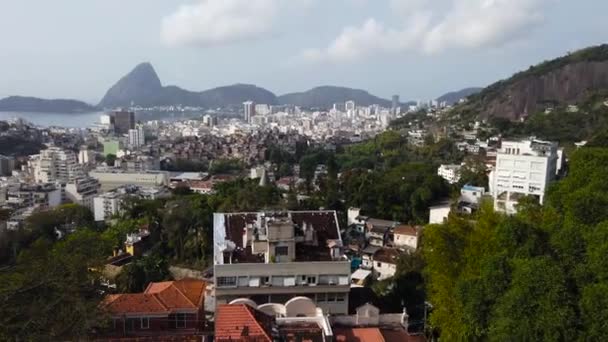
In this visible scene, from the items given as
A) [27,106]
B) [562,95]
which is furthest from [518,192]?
[27,106]

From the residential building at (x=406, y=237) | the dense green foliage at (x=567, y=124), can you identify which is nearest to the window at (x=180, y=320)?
the residential building at (x=406, y=237)

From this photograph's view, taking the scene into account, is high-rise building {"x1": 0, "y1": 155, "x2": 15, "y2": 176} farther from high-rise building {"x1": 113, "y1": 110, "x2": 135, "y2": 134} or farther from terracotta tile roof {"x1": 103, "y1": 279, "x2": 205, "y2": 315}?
high-rise building {"x1": 113, "y1": 110, "x2": 135, "y2": 134}

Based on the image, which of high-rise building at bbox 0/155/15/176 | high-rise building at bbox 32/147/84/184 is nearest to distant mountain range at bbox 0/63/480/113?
high-rise building at bbox 0/155/15/176

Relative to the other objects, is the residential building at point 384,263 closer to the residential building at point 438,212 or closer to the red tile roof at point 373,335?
the residential building at point 438,212

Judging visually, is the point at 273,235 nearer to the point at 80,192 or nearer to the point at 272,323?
the point at 272,323

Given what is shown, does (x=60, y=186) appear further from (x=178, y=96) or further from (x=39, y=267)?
(x=178, y=96)

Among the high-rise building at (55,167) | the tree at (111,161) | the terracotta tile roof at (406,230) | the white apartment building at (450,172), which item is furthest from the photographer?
the tree at (111,161)

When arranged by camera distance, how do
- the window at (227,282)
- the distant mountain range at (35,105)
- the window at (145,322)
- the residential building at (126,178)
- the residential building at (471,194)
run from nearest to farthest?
the window at (145,322) → the window at (227,282) → the residential building at (471,194) → the residential building at (126,178) → the distant mountain range at (35,105)
